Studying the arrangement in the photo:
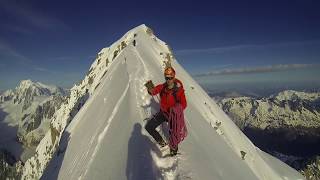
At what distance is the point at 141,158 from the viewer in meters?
15.1

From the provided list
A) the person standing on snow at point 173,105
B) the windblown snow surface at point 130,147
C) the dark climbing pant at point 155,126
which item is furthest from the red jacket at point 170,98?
the windblown snow surface at point 130,147

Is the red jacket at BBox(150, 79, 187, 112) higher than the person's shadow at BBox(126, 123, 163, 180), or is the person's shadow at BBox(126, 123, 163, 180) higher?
the red jacket at BBox(150, 79, 187, 112)

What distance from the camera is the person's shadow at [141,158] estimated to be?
1387 cm

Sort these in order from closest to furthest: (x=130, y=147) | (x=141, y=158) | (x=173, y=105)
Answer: (x=141, y=158)
(x=173, y=105)
(x=130, y=147)

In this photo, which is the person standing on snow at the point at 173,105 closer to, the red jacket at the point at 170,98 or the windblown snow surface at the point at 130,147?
the red jacket at the point at 170,98

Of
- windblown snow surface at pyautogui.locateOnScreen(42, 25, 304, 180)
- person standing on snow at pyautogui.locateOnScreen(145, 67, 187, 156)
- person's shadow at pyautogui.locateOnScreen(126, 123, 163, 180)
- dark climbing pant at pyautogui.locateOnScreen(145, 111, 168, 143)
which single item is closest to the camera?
person's shadow at pyautogui.locateOnScreen(126, 123, 163, 180)

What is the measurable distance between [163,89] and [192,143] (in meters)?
4.39

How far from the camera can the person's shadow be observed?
1387 cm

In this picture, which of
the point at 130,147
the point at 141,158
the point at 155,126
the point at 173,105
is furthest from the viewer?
the point at 130,147

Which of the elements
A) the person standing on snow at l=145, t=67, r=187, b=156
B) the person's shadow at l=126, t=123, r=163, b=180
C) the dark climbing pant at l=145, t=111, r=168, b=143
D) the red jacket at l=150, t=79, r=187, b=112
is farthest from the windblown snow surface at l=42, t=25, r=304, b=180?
the red jacket at l=150, t=79, r=187, b=112

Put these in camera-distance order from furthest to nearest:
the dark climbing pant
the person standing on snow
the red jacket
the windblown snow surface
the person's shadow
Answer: the dark climbing pant
the red jacket
the person standing on snow
the windblown snow surface
the person's shadow

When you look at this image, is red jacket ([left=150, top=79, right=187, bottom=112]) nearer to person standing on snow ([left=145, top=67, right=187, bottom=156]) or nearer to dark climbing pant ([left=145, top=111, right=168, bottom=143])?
person standing on snow ([left=145, top=67, right=187, bottom=156])

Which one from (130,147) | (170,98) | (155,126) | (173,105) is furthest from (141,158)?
(170,98)

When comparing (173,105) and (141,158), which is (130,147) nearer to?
(141,158)
